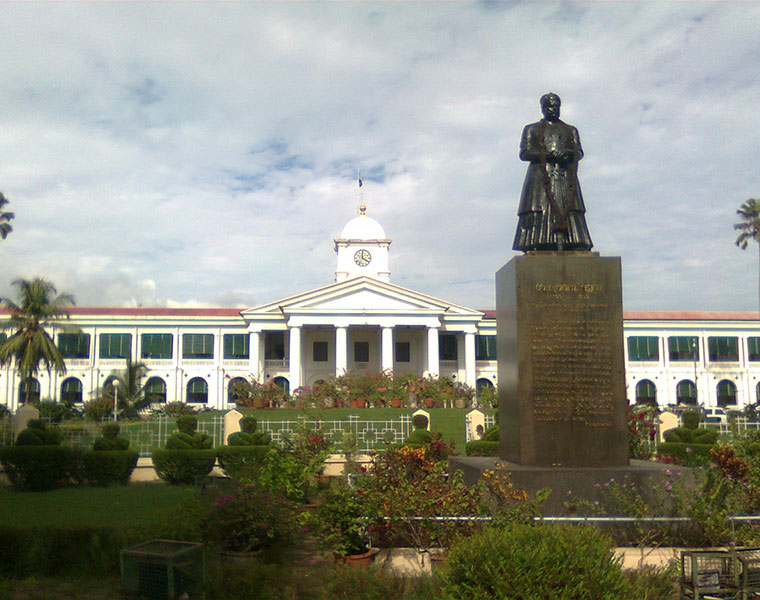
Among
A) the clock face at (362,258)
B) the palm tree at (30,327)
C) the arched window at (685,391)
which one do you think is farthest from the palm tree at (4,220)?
the arched window at (685,391)

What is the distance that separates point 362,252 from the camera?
44594 mm

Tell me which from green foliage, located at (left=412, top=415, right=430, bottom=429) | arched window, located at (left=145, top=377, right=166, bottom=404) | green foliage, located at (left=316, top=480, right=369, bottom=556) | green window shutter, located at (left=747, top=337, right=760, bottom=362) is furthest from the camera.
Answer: green window shutter, located at (left=747, top=337, right=760, bottom=362)

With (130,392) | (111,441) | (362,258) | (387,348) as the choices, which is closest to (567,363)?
(111,441)

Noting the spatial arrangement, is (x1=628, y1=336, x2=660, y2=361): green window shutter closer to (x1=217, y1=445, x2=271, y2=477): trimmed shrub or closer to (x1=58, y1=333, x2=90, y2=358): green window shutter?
(x1=58, y1=333, x2=90, y2=358): green window shutter

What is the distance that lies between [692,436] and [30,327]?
31013 mm

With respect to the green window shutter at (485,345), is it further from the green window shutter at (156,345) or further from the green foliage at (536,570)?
the green foliage at (536,570)

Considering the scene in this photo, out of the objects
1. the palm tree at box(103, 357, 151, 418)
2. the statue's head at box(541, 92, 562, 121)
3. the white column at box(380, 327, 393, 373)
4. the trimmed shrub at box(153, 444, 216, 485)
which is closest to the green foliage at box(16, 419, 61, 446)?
the trimmed shrub at box(153, 444, 216, 485)

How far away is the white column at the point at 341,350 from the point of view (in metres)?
36.8

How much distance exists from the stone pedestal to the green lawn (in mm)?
4410

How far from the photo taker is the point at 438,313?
38188 mm

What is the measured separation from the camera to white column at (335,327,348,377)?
36.8 meters

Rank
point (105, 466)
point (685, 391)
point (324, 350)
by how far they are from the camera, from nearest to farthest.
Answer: point (105, 466) < point (324, 350) < point (685, 391)

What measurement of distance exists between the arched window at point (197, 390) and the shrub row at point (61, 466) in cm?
2696

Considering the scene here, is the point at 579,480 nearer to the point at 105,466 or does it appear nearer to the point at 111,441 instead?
the point at 105,466
